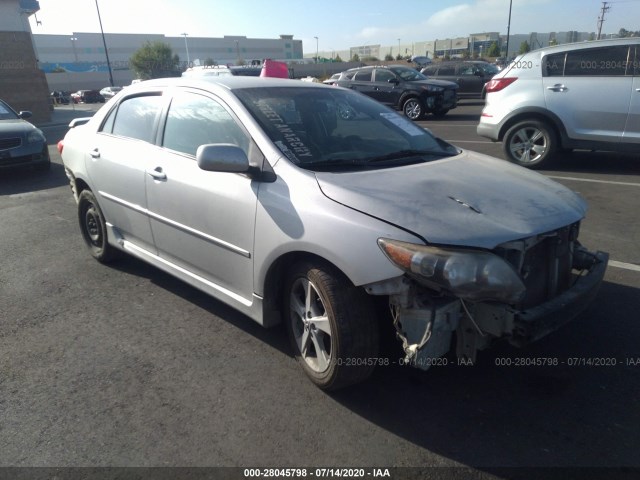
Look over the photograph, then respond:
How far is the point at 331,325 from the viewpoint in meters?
2.46

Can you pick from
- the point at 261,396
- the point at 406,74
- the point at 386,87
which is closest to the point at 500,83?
the point at 261,396

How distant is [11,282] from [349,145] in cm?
339

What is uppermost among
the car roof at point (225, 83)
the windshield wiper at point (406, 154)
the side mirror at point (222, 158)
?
the car roof at point (225, 83)

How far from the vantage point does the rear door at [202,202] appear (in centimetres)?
292

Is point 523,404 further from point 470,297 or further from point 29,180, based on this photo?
Result: point 29,180

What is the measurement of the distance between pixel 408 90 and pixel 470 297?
1416 centimetres

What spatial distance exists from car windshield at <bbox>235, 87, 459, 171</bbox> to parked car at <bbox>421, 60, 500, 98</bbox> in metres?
17.6

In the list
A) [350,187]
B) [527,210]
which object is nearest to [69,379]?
[350,187]

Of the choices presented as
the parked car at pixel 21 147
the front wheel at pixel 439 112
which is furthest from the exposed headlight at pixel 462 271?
the front wheel at pixel 439 112

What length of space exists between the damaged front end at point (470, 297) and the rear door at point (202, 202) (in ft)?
3.24

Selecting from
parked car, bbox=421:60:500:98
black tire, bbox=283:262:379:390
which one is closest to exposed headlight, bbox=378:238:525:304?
black tire, bbox=283:262:379:390

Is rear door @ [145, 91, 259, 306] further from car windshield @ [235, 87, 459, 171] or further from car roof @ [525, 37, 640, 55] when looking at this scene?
car roof @ [525, 37, 640, 55]

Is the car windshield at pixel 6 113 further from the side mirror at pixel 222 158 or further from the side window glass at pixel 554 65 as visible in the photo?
the side window glass at pixel 554 65

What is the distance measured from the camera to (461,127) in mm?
13266
